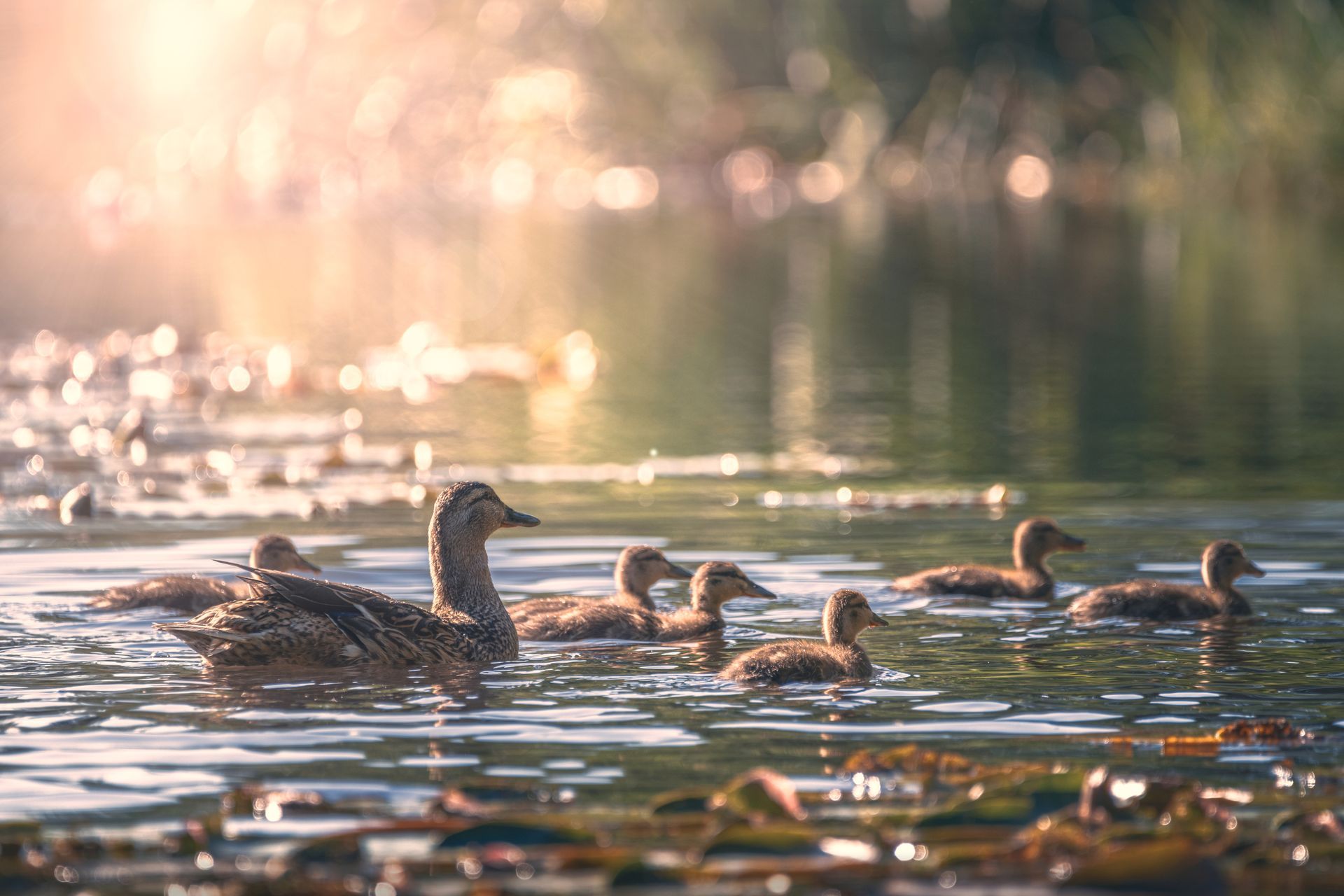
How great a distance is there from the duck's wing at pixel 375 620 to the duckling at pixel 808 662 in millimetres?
1318

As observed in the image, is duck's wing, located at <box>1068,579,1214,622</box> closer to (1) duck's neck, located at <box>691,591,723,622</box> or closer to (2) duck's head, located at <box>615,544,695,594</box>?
(1) duck's neck, located at <box>691,591,723,622</box>

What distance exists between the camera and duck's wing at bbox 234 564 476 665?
9.80 meters

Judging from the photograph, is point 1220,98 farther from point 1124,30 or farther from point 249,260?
point 249,260

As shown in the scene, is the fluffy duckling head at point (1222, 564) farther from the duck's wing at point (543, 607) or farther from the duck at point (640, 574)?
the duck's wing at point (543, 607)

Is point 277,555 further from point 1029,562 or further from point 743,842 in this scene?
point 743,842

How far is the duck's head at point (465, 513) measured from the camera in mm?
10594

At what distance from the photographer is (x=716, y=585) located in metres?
11.4

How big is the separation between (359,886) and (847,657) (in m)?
3.74

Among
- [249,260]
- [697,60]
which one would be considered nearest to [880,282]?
[249,260]

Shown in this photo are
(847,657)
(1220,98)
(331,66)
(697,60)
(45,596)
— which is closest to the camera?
(847,657)

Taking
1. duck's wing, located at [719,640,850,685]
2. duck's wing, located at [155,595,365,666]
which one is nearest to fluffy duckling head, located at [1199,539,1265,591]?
duck's wing, located at [719,640,850,685]

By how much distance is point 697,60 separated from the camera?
5834cm

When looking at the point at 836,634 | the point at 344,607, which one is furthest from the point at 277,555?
the point at 836,634

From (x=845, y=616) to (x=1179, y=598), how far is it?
2.17 meters
